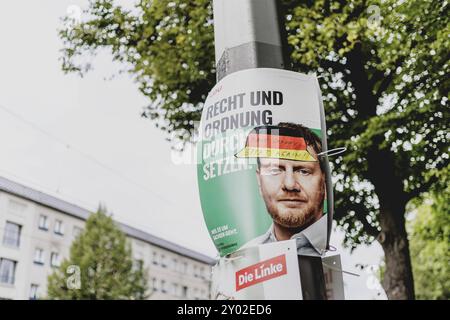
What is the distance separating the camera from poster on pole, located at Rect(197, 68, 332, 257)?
2.15m

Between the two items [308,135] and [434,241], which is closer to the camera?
[308,135]

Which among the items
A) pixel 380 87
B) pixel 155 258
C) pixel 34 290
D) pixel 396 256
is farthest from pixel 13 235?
pixel 155 258

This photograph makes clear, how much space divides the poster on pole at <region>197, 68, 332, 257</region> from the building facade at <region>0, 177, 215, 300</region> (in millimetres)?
5445

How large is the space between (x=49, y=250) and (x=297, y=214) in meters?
36.9

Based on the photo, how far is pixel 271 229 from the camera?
2.13 m

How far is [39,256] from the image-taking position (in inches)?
1294

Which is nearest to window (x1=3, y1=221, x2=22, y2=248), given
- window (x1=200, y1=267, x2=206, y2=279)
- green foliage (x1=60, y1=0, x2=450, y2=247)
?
green foliage (x1=60, y1=0, x2=450, y2=247)

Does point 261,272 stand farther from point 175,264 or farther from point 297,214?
point 175,264

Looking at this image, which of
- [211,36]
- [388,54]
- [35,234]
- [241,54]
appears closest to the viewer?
[241,54]

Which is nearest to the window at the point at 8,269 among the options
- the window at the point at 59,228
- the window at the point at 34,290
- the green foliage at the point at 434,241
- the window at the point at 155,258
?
the window at the point at 34,290
